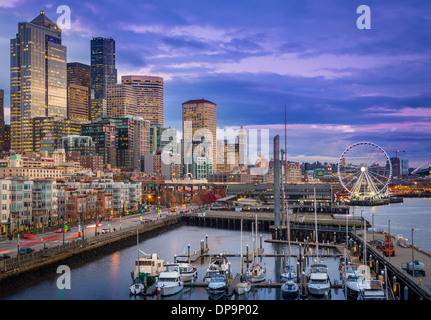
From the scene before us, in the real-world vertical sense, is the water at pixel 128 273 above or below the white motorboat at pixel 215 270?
below

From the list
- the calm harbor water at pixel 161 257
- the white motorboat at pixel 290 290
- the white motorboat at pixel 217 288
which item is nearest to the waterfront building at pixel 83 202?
the calm harbor water at pixel 161 257

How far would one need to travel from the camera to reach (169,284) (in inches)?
1430

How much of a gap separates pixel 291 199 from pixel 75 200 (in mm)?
82555

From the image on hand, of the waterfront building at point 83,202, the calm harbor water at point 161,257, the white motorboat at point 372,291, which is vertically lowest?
the calm harbor water at point 161,257

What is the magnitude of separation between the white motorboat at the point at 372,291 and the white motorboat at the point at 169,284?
14.1 metres

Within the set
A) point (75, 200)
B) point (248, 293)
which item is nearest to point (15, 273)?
point (248, 293)

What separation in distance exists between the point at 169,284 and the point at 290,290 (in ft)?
31.3

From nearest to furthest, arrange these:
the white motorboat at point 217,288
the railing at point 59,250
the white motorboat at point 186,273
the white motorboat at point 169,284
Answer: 1. the white motorboat at point 217,288
2. the white motorboat at point 169,284
3. the white motorboat at point 186,273
4. the railing at point 59,250

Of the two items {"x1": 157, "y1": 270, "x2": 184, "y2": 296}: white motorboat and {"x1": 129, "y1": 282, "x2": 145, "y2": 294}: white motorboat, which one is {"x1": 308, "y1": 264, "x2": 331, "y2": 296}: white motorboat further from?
{"x1": 129, "y1": 282, "x2": 145, "y2": 294}: white motorboat

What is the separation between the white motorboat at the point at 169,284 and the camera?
118 feet

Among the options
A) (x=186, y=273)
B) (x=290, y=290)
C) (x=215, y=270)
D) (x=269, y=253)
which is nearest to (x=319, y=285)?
(x=290, y=290)

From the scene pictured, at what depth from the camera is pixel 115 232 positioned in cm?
6719

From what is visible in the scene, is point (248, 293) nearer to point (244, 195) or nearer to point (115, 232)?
point (115, 232)

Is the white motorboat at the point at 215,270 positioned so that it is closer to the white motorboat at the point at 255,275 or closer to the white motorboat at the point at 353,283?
the white motorboat at the point at 255,275
